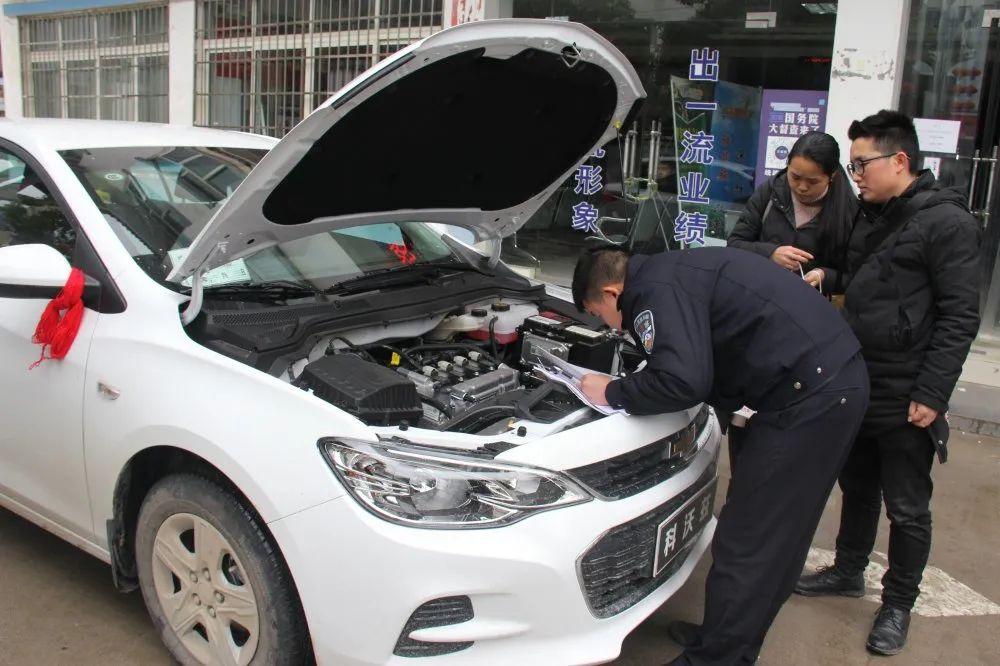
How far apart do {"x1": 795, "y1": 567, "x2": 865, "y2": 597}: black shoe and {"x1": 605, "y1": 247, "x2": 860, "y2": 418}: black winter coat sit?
123 cm

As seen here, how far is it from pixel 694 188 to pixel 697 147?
1.22 feet

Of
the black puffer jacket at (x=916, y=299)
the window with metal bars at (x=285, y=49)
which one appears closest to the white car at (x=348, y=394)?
the black puffer jacket at (x=916, y=299)

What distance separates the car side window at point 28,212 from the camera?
295cm

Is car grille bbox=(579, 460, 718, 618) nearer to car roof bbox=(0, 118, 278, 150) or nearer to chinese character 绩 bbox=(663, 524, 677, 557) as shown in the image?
chinese character 绩 bbox=(663, 524, 677, 557)

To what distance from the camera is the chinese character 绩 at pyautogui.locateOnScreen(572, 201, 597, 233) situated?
28.4 feet

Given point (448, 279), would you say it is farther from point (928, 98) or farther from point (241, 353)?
point (928, 98)

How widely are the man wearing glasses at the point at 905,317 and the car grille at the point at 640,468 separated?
0.71 m

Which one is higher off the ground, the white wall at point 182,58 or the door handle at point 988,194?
the white wall at point 182,58

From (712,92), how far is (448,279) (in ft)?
16.5

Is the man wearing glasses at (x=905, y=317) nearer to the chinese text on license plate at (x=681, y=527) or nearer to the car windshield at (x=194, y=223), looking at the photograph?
the chinese text on license plate at (x=681, y=527)

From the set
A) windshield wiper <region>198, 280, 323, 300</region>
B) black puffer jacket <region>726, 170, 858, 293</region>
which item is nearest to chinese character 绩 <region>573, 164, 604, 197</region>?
black puffer jacket <region>726, 170, 858, 293</region>

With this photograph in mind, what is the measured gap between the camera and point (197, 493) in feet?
7.82

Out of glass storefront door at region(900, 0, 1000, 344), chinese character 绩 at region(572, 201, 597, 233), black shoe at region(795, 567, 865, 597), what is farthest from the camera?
chinese character 绩 at region(572, 201, 597, 233)

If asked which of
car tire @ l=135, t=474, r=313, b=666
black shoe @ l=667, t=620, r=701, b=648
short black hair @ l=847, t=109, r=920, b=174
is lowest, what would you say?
black shoe @ l=667, t=620, r=701, b=648
